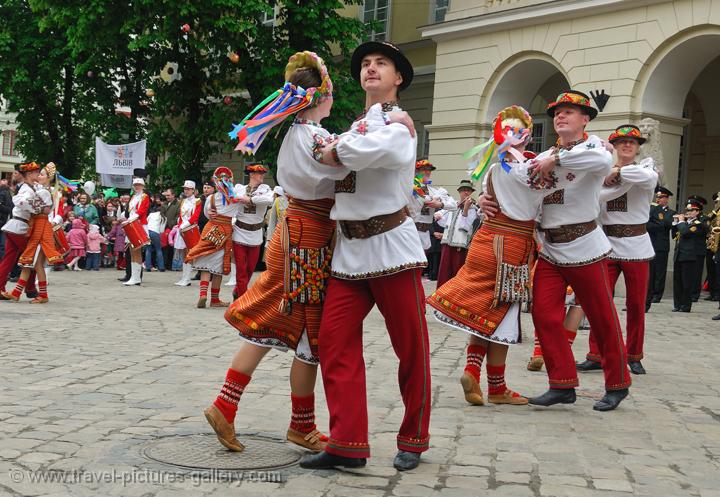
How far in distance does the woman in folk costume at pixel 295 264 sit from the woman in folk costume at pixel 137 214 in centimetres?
1201

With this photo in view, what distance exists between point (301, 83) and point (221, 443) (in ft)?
6.21

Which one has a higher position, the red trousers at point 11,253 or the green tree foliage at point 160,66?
the green tree foliage at point 160,66

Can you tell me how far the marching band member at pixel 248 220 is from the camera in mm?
13062

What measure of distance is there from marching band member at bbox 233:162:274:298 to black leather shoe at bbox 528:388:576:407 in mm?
7434

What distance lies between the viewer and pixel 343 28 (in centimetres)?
2280

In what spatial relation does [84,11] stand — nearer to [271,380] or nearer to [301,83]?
[271,380]

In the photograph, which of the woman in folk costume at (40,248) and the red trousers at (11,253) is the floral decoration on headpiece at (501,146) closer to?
the woman in folk costume at (40,248)

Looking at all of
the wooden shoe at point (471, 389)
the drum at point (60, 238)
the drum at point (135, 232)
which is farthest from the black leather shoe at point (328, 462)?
the drum at point (135, 232)

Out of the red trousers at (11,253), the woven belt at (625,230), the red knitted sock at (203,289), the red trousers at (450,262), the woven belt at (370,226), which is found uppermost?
the woven belt at (625,230)

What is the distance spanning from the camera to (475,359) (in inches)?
251

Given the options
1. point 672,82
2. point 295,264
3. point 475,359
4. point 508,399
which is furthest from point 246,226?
point 672,82

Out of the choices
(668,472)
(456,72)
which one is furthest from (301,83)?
(456,72)

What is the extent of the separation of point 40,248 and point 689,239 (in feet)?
35.0

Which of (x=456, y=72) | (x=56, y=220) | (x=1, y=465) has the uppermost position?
(x=456, y=72)
